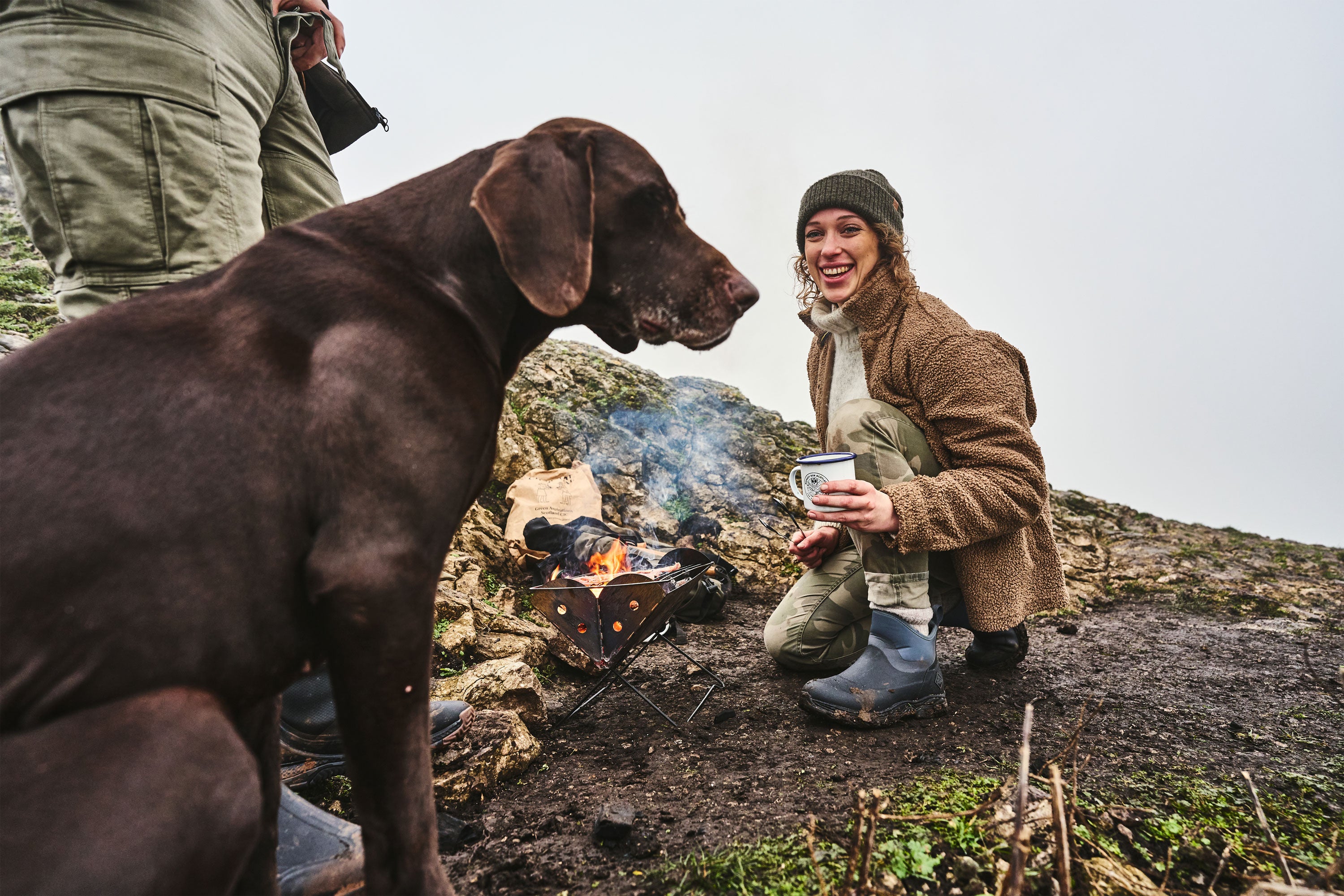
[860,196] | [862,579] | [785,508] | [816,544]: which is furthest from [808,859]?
[785,508]

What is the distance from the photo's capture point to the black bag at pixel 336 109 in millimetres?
3033

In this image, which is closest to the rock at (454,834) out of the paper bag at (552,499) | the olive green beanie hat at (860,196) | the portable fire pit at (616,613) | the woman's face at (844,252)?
the portable fire pit at (616,613)

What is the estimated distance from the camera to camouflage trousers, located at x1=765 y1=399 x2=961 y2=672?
10.3 ft

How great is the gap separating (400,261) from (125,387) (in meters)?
0.59

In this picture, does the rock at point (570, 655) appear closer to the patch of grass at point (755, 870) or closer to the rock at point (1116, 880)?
the patch of grass at point (755, 870)

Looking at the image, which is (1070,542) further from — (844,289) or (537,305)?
(537,305)

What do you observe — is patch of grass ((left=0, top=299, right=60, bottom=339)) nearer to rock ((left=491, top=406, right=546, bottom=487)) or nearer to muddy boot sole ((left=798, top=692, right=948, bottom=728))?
rock ((left=491, top=406, right=546, bottom=487))

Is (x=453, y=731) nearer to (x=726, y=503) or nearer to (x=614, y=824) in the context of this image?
(x=614, y=824)

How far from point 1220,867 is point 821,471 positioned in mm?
1708

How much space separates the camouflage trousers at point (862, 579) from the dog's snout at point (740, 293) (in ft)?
4.50

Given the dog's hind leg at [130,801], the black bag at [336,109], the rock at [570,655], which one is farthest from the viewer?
the rock at [570,655]

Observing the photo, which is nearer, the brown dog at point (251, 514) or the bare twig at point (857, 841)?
the brown dog at point (251, 514)

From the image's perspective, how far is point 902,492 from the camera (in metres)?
2.96

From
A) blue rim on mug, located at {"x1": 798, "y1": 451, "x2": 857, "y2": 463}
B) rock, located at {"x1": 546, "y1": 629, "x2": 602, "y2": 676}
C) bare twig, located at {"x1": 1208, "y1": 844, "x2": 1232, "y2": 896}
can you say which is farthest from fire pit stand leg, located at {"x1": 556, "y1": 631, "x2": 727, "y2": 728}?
bare twig, located at {"x1": 1208, "y1": 844, "x2": 1232, "y2": 896}
